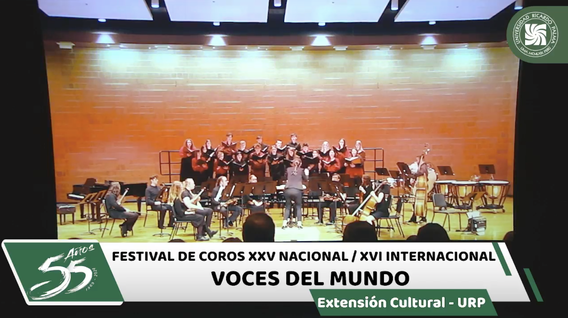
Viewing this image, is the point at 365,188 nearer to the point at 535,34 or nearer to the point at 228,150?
the point at 535,34

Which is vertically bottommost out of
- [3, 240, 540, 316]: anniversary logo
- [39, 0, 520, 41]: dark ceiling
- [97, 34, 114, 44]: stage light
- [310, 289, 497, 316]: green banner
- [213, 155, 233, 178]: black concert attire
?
[310, 289, 497, 316]: green banner

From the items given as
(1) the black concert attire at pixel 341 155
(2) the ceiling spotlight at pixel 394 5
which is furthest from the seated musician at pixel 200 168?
(2) the ceiling spotlight at pixel 394 5

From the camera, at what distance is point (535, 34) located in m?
3.30

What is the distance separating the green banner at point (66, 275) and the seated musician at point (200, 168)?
4.28 meters

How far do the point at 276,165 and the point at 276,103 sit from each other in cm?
220

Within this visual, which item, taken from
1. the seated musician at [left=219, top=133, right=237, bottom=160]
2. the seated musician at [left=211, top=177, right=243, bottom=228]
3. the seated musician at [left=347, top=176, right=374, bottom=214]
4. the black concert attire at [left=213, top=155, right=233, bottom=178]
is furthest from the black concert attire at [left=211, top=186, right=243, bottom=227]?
the seated musician at [left=347, top=176, right=374, bottom=214]

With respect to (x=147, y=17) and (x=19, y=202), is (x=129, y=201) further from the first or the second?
(x=19, y=202)

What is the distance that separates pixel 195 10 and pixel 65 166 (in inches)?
190

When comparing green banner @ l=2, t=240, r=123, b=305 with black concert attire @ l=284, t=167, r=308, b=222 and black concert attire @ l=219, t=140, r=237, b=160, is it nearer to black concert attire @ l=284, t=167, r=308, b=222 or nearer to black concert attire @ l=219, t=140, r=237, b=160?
black concert attire @ l=284, t=167, r=308, b=222

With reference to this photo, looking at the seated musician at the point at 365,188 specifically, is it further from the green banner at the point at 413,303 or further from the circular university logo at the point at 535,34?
the circular university logo at the point at 535,34

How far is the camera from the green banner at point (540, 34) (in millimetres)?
3258

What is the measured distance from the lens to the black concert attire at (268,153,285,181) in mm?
7609

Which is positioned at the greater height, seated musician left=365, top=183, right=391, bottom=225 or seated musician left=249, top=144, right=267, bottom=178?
seated musician left=249, top=144, right=267, bottom=178

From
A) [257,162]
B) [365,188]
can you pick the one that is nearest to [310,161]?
[257,162]
